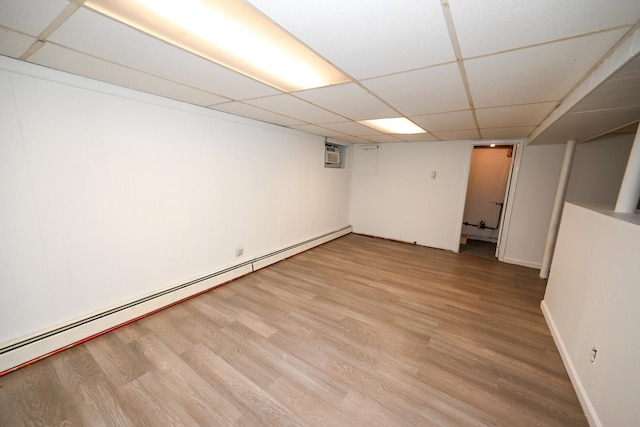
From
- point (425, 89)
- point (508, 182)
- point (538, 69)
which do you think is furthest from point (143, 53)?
point (508, 182)

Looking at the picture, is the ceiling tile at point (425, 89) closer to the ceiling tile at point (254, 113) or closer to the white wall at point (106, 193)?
the ceiling tile at point (254, 113)

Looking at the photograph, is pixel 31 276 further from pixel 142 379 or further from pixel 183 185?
pixel 183 185

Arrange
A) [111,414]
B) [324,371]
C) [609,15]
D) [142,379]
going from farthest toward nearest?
[324,371] < [142,379] < [111,414] < [609,15]

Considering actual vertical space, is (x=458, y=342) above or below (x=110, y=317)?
below

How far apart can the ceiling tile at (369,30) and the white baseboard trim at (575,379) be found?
2.41 meters

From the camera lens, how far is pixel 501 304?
288 cm

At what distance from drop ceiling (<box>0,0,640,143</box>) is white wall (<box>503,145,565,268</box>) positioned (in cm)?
155

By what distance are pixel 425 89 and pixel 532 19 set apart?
87 centimetres

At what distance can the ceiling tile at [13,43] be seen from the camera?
1.29 meters

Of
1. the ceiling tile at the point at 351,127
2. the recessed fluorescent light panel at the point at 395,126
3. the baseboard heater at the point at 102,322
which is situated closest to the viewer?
the baseboard heater at the point at 102,322

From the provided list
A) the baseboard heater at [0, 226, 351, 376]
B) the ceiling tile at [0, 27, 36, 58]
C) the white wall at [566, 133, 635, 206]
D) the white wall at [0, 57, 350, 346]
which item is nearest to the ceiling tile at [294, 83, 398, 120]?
the white wall at [0, 57, 350, 346]

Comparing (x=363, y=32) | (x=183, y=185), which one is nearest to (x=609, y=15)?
(x=363, y=32)

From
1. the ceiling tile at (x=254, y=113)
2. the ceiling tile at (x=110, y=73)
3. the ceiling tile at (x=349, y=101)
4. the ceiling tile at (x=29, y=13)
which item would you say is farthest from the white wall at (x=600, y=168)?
the ceiling tile at (x=29, y=13)

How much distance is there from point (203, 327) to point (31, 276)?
1.35 metres
